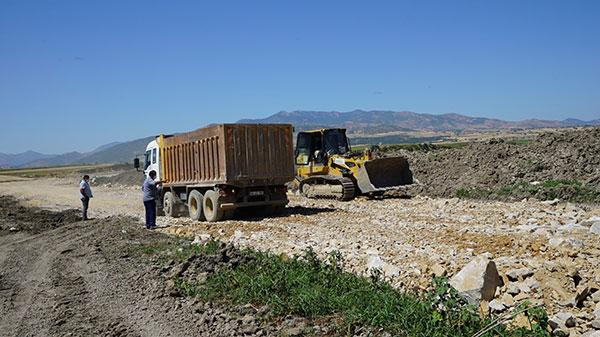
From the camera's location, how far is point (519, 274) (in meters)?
6.25

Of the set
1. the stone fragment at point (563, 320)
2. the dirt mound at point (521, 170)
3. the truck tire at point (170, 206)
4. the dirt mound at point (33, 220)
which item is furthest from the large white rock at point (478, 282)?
the dirt mound at point (33, 220)

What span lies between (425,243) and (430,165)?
16.0m

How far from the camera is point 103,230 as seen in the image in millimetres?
13445

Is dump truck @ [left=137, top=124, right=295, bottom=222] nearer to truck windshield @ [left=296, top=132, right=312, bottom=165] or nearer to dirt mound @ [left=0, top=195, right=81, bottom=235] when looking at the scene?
dirt mound @ [left=0, top=195, right=81, bottom=235]

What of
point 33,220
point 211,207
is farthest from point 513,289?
point 33,220

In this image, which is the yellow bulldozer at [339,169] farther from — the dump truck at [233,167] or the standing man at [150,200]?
the standing man at [150,200]

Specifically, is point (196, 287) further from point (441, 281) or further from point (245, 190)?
point (245, 190)

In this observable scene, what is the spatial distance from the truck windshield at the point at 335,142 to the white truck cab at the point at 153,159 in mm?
6472

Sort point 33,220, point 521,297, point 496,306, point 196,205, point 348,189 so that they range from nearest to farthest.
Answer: point 496,306
point 521,297
point 196,205
point 33,220
point 348,189

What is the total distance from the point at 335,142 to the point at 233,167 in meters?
7.01

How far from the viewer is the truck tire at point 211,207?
14.3 metres

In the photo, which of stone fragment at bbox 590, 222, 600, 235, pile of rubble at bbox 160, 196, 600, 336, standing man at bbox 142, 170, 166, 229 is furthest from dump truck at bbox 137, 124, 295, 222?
stone fragment at bbox 590, 222, 600, 235

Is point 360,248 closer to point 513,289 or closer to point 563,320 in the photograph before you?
point 513,289

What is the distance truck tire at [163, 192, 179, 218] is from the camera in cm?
1703
